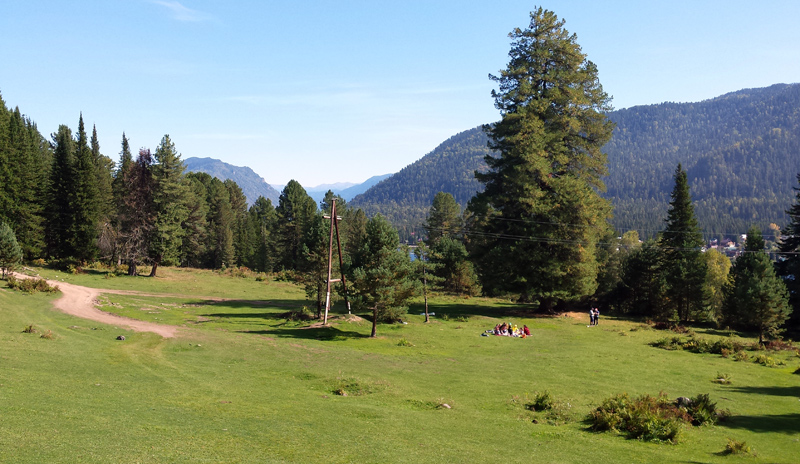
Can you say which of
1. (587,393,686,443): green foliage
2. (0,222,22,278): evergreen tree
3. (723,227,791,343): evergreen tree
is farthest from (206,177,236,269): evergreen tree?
(587,393,686,443): green foliage

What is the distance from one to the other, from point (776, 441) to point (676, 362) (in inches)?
548

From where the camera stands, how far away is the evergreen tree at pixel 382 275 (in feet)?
106

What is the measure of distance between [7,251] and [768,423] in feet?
165

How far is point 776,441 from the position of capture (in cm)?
1526

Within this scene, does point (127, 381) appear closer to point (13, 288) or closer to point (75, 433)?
point (75, 433)

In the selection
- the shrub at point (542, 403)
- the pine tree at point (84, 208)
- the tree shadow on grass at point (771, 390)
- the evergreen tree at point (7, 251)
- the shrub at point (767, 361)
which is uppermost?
the pine tree at point (84, 208)

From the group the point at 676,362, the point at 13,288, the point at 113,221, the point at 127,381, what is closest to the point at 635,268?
the point at 676,362

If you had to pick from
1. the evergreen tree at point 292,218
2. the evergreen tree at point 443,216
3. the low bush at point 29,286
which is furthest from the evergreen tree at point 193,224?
the evergreen tree at point 443,216

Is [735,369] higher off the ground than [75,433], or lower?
lower

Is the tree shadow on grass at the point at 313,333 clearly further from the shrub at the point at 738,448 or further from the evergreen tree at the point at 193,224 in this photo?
the evergreen tree at the point at 193,224

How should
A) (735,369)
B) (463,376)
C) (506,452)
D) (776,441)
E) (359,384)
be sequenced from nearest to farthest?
1. (506,452)
2. (776,441)
3. (359,384)
4. (463,376)
5. (735,369)

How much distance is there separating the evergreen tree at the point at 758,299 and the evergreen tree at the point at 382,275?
2812 cm

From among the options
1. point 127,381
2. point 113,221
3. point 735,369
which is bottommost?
point 735,369

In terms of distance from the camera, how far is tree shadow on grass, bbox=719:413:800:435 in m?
16.5
